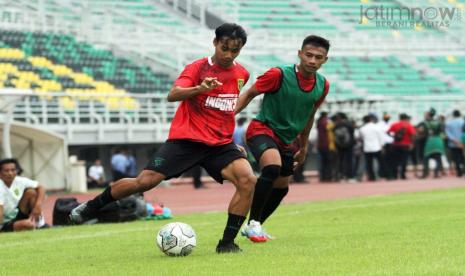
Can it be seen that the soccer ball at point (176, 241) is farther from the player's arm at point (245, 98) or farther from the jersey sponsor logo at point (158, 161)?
the player's arm at point (245, 98)

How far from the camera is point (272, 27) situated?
1879 inches

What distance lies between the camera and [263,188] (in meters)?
10.4

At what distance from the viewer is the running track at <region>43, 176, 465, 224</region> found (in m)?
20.5

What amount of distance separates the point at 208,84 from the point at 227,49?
60 cm

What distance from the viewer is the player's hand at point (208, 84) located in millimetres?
8805

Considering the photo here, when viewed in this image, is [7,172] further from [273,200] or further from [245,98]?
[245,98]

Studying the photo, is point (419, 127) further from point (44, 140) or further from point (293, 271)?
→ point (293, 271)

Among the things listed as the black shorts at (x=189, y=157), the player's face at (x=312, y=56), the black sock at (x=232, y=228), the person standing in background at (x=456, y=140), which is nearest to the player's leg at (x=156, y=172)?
the black shorts at (x=189, y=157)

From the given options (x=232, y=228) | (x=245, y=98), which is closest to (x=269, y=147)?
(x=245, y=98)

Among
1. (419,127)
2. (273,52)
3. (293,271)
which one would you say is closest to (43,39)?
(273,52)

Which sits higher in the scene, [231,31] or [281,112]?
[231,31]

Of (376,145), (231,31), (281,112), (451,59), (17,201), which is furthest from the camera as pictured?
(451,59)

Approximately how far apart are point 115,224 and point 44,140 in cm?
1166

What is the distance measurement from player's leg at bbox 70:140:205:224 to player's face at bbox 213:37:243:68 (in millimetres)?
779
